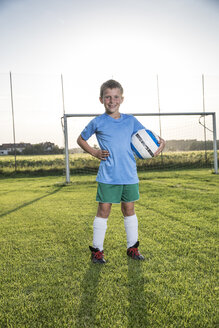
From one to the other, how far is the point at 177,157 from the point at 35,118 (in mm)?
7100

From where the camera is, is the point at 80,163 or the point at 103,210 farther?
the point at 80,163

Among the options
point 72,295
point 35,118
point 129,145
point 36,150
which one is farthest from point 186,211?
point 36,150

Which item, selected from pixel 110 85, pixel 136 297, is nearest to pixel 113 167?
pixel 110 85

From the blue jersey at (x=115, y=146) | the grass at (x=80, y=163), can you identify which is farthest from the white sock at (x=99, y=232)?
the grass at (x=80, y=163)

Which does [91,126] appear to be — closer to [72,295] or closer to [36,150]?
[72,295]

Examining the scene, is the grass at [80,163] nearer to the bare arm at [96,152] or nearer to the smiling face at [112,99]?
the bare arm at [96,152]

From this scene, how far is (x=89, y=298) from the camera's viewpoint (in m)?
1.65

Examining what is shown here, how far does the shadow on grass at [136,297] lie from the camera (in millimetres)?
1419

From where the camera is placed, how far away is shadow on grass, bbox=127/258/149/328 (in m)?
1.42

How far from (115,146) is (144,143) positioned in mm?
305

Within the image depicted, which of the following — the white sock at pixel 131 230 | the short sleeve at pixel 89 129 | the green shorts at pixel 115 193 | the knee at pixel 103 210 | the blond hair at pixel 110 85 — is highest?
the blond hair at pixel 110 85

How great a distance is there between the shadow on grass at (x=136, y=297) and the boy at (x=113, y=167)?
0.70 feet

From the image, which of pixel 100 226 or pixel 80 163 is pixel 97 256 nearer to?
pixel 100 226

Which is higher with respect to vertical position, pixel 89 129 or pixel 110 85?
pixel 110 85
